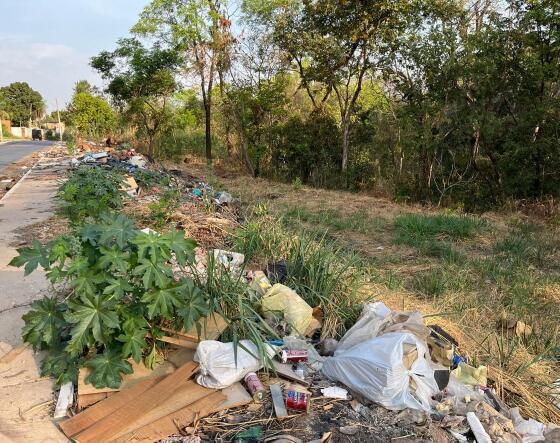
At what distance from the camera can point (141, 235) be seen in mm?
2584

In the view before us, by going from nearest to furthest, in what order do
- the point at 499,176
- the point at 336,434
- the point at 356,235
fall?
the point at 336,434 → the point at 356,235 → the point at 499,176

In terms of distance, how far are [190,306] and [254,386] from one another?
57 cm

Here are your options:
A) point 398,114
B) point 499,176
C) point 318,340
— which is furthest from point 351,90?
point 318,340

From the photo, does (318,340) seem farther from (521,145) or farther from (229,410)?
(521,145)

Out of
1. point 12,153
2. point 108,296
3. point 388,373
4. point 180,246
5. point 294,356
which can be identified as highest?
point 180,246

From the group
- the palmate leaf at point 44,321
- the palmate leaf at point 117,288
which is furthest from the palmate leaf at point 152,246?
the palmate leaf at point 44,321

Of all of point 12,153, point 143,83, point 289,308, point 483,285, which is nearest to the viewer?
point 289,308

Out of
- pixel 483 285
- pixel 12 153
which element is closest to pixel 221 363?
pixel 483 285

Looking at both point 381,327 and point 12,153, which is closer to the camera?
point 381,327

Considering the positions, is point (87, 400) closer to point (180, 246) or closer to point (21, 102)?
point (180, 246)

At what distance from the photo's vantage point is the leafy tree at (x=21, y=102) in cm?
6475

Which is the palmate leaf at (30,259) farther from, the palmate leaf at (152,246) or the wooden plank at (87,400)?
the wooden plank at (87,400)

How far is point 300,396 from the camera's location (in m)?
2.56

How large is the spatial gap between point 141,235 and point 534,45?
965cm
